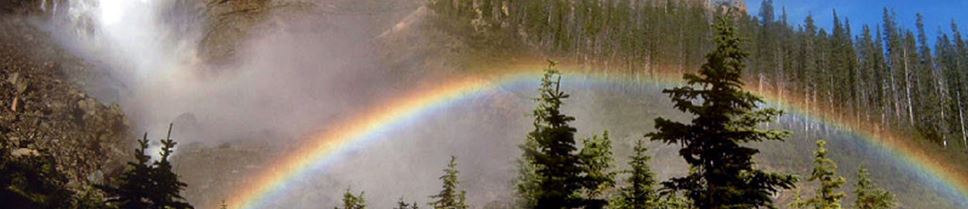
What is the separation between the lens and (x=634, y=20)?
142 m

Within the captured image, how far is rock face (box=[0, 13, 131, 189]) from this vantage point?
8219 cm

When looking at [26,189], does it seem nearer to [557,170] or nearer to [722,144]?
[557,170]

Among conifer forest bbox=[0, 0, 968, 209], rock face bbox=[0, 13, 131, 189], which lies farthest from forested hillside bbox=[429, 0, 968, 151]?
rock face bbox=[0, 13, 131, 189]

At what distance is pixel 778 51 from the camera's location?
12031cm

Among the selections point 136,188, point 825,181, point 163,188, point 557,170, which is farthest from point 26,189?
point 825,181

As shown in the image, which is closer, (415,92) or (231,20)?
(415,92)

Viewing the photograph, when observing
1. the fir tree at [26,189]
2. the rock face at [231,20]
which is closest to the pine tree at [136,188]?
the fir tree at [26,189]

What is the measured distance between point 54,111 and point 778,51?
89.7 m

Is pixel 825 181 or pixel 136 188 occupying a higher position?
pixel 825 181

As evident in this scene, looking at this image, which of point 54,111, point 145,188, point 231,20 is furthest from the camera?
point 231,20

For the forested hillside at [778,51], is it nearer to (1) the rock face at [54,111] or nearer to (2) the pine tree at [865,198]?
(1) the rock face at [54,111]

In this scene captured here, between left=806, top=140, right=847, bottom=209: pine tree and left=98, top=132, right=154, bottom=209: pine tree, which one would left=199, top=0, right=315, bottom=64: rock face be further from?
left=806, top=140, right=847, bottom=209: pine tree

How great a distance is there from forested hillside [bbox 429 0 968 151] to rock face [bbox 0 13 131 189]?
51666 mm

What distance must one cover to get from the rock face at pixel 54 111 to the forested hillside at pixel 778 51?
170 ft
